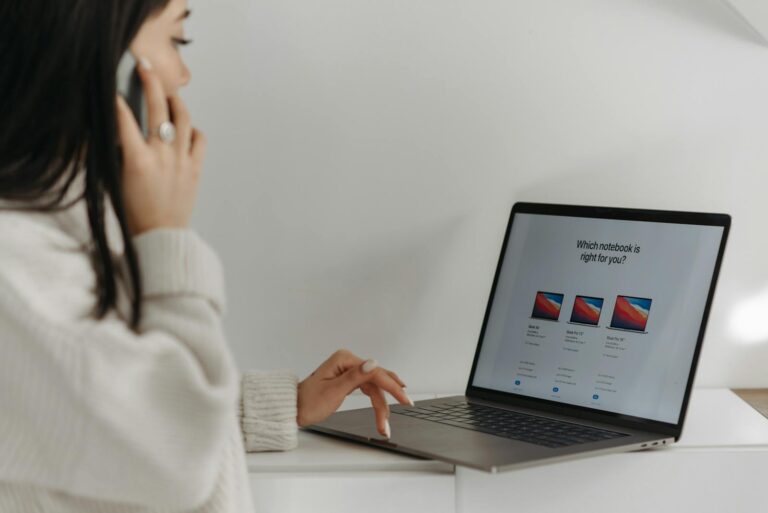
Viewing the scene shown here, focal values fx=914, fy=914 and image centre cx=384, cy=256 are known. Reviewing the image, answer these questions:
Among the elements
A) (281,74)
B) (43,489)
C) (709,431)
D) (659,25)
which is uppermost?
(659,25)

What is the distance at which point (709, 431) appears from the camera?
3.47 ft

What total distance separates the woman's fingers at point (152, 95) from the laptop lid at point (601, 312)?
563 millimetres

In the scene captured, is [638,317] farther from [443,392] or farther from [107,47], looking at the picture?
[107,47]

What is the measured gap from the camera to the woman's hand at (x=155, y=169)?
0.77m

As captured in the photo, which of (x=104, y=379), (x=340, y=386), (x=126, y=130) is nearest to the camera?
(x=104, y=379)

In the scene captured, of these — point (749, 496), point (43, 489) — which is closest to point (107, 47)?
point (43, 489)

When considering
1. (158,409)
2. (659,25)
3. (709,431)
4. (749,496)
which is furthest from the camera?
(659,25)

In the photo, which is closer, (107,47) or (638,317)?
(107,47)

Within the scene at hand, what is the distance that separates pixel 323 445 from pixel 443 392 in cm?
36

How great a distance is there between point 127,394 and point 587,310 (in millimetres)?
642

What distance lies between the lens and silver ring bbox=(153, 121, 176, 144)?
81 centimetres

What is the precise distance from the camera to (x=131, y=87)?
0.81m

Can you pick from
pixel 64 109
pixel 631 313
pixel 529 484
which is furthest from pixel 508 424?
pixel 64 109

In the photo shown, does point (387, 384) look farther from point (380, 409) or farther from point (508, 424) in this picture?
point (508, 424)
